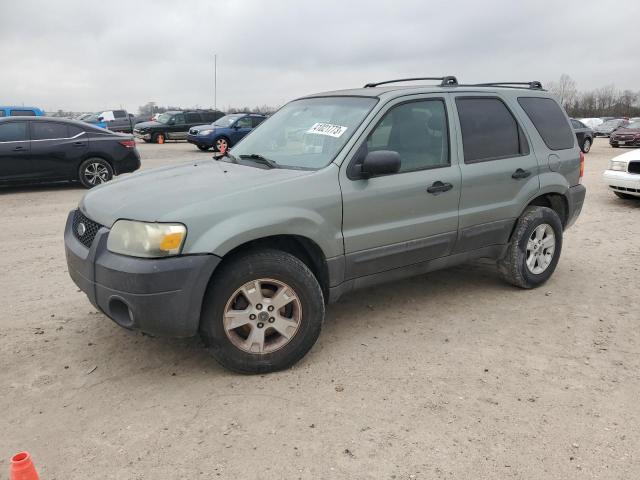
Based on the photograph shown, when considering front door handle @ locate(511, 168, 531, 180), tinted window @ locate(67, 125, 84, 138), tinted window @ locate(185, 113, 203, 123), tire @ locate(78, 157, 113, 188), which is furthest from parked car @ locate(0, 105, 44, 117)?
front door handle @ locate(511, 168, 531, 180)

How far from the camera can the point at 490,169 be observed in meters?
4.51

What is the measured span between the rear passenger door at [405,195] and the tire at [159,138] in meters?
25.6

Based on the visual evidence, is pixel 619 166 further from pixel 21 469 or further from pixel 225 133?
pixel 225 133

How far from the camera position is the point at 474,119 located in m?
4.51

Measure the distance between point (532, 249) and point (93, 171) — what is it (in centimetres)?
906

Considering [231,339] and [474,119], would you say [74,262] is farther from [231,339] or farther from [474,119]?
[474,119]

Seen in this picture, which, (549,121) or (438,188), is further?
(549,121)

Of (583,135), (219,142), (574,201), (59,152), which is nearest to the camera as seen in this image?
(574,201)

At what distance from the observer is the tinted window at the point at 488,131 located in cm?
443

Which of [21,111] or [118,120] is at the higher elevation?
[118,120]

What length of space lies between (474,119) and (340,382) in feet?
8.15

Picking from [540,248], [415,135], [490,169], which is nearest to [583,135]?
[540,248]

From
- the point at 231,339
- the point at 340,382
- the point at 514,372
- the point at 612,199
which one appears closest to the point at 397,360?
the point at 340,382

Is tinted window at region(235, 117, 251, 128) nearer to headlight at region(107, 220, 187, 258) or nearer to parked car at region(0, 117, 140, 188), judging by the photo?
parked car at region(0, 117, 140, 188)
